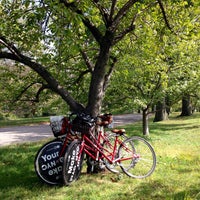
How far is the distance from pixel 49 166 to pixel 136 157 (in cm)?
171

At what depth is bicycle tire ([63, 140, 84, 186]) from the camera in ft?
15.8

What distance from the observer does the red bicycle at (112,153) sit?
5.00 m

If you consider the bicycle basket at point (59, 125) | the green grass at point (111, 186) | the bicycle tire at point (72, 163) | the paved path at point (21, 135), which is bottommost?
the green grass at point (111, 186)

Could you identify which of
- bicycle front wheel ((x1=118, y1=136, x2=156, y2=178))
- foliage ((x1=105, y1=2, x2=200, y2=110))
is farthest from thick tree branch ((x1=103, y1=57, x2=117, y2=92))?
bicycle front wheel ((x1=118, y1=136, x2=156, y2=178))

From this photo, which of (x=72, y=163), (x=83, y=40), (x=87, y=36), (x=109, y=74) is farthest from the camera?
(x=87, y=36)

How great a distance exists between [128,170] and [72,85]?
3.17m

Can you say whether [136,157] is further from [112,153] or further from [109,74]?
[109,74]

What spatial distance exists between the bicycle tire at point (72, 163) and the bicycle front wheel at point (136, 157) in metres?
0.92

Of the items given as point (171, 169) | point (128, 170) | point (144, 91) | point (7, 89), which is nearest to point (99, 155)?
point (128, 170)

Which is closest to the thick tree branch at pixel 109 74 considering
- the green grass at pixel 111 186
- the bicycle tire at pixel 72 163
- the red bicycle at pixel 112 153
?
the red bicycle at pixel 112 153

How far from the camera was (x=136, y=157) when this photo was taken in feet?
18.6

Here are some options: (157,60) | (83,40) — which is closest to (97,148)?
(83,40)

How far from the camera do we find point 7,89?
27.8ft

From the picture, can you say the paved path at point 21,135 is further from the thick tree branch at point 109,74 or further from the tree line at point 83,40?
the thick tree branch at point 109,74
